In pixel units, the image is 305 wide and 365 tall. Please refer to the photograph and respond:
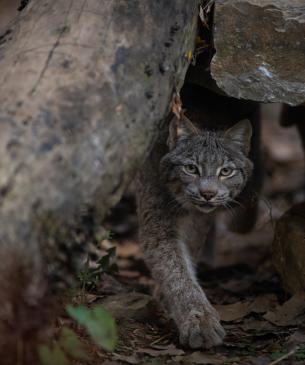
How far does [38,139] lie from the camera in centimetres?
296

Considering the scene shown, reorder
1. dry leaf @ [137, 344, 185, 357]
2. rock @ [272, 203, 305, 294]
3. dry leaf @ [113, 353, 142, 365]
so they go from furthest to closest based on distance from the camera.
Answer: rock @ [272, 203, 305, 294] < dry leaf @ [137, 344, 185, 357] < dry leaf @ [113, 353, 142, 365]

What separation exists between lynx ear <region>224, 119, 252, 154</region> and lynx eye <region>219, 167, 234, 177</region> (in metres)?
0.25

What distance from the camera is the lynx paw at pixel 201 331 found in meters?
4.06

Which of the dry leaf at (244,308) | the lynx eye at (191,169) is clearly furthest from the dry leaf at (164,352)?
the lynx eye at (191,169)

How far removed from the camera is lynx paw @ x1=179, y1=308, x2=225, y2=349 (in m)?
4.06

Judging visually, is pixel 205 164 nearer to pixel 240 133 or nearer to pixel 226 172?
pixel 226 172

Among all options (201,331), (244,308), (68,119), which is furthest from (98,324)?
(244,308)

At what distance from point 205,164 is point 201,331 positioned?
1.32 meters

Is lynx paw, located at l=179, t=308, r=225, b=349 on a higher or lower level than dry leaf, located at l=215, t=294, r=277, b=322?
higher

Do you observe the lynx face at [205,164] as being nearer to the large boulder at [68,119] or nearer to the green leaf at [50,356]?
the large boulder at [68,119]

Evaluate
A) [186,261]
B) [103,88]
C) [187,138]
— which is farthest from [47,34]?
[186,261]

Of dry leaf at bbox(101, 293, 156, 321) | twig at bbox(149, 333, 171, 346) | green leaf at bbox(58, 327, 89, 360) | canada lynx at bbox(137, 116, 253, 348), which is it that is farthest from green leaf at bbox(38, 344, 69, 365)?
canada lynx at bbox(137, 116, 253, 348)

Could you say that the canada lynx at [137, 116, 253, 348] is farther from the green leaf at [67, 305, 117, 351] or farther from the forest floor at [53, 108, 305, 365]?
the green leaf at [67, 305, 117, 351]

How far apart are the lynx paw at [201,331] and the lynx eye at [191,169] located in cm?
112
